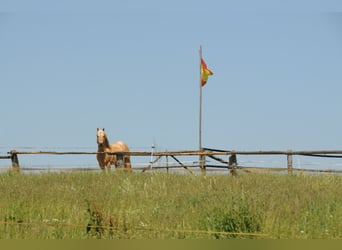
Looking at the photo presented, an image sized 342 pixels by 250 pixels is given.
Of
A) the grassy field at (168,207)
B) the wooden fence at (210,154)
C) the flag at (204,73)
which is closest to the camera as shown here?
the grassy field at (168,207)

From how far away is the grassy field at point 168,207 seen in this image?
7.65m

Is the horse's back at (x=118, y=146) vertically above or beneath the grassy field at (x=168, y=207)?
above

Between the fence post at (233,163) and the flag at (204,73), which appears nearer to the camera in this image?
the fence post at (233,163)

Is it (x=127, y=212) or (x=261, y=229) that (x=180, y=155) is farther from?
(x=261, y=229)

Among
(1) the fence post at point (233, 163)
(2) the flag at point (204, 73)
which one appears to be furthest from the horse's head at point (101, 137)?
(2) the flag at point (204, 73)

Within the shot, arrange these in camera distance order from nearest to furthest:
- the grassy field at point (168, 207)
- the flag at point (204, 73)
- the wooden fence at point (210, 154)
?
the grassy field at point (168, 207) < the wooden fence at point (210, 154) < the flag at point (204, 73)

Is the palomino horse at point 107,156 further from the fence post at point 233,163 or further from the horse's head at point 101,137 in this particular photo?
the fence post at point 233,163

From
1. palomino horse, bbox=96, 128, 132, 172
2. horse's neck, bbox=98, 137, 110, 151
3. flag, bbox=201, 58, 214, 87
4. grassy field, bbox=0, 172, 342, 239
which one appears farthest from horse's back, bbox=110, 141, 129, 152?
grassy field, bbox=0, 172, 342, 239

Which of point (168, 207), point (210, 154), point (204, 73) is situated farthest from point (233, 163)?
point (204, 73)

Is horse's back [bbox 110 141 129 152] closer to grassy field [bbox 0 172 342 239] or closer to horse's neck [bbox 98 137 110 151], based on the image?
horse's neck [bbox 98 137 110 151]

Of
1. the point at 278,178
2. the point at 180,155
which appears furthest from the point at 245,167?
the point at 278,178

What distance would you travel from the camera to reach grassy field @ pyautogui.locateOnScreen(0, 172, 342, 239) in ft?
25.1

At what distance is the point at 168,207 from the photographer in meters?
11.2

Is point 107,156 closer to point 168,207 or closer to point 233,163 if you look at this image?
point 233,163
